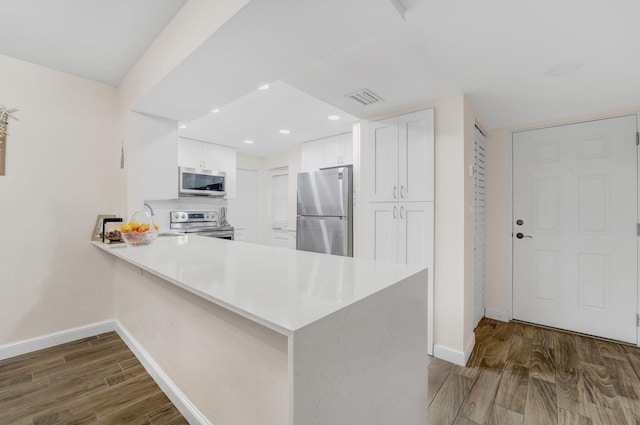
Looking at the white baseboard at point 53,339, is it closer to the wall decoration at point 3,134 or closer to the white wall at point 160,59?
the white wall at point 160,59

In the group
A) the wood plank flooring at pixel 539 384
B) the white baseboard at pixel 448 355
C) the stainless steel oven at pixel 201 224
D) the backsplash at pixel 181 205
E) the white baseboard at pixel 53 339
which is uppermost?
the backsplash at pixel 181 205

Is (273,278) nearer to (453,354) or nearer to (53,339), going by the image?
(453,354)

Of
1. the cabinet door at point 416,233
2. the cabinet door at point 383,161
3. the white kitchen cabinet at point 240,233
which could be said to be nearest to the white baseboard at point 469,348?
the cabinet door at point 416,233

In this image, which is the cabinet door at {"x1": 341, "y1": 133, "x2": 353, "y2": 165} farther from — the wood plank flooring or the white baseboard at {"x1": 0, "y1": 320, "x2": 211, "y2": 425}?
the white baseboard at {"x1": 0, "y1": 320, "x2": 211, "y2": 425}

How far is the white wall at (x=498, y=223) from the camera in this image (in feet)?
10.2

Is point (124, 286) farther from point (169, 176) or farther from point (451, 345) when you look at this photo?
point (451, 345)

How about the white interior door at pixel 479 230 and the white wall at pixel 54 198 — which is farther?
the white interior door at pixel 479 230

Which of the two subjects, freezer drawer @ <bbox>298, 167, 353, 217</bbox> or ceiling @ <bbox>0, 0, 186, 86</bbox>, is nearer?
ceiling @ <bbox>0, 0, 186, 86</bbox>

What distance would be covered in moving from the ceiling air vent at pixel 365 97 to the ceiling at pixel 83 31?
4.10ft

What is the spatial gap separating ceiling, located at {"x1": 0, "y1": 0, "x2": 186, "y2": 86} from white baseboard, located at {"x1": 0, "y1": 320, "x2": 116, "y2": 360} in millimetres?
2177

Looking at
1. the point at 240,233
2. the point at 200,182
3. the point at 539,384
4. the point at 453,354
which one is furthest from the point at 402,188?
the point at 240,233

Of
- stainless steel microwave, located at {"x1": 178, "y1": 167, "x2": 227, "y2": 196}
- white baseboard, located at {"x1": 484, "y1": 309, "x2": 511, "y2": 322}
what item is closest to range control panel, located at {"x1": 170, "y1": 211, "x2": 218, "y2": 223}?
stainless steel microwave, located at {"x1": 178, "y1": 167, "x2": 227, "y2": 196}

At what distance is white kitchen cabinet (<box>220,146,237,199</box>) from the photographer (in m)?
4.67

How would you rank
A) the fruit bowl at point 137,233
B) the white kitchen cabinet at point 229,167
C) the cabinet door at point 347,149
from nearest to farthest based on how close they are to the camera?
the fruit bowl at point 137,233, the cabinet door at point 347,149, the white kitchen cabinet at point 229,167
